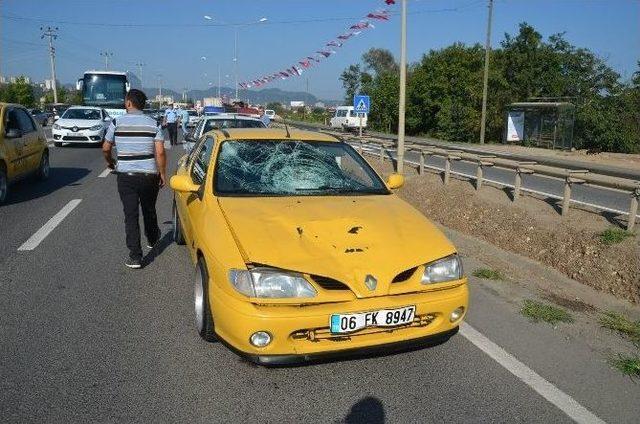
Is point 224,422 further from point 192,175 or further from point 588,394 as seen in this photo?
point 192,175

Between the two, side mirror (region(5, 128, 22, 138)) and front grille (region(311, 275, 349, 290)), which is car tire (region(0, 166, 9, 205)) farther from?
front grille (region(311, 275, 349, 290))

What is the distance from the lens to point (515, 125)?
3541cm

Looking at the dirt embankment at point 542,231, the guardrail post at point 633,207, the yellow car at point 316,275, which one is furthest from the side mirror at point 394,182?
the guardrail post at point 633,207

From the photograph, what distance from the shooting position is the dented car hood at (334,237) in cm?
334

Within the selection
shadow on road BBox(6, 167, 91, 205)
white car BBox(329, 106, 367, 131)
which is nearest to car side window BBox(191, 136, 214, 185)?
shadow on road BBox(6, 167, 91, 205)

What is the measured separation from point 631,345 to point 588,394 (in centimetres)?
114

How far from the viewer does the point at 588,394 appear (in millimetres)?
3420

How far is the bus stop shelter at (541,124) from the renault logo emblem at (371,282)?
31.0 m

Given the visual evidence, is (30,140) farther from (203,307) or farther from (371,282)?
(371,282)

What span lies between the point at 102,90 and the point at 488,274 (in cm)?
2564

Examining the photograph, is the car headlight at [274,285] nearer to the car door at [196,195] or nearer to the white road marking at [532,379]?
the car door at [196,195]

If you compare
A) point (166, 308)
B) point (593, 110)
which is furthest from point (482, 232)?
point (593, 110)

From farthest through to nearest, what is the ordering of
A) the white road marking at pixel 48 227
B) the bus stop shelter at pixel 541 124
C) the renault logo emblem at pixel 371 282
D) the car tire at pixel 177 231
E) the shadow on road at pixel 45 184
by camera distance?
the bus stop shelter at pixel 541 124, the shadow on road at pixel 45 184, the white road marking at pixel 48 227, the car tire at pixel 177 231, the renault logo emblem at pixel 371 282

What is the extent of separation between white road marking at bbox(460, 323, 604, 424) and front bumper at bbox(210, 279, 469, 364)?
74 centimetres
